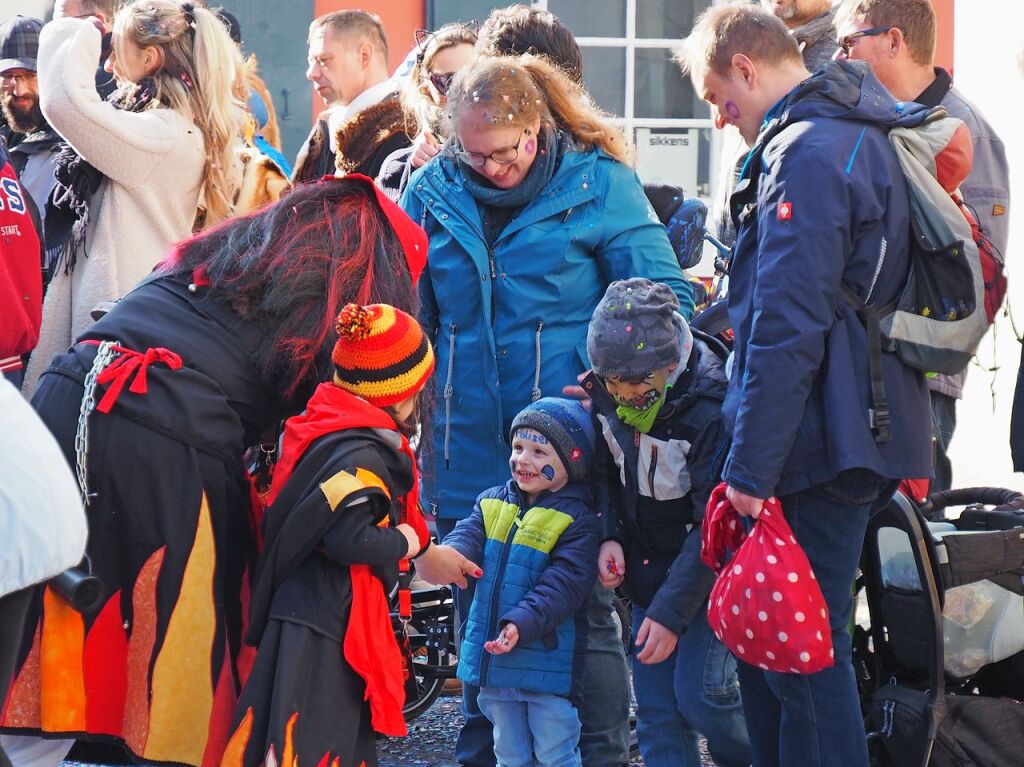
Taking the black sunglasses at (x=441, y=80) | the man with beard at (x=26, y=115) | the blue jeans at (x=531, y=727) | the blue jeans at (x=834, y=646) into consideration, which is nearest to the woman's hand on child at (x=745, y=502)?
the blue jeans at (x=834, y=646)

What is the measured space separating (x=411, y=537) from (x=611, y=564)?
2.16ft

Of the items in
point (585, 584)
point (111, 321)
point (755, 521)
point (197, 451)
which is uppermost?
point (111, 321)

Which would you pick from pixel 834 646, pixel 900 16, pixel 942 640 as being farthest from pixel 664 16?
pixel 834 646

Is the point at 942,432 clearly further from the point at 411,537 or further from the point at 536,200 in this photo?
the point at 411,537

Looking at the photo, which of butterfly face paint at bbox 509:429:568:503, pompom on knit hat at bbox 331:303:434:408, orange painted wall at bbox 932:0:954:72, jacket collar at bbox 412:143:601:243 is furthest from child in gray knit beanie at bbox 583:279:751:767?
orange painted wall at bbox 932:0:954:72

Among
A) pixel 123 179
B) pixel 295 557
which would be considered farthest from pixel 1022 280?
pixel 295 557

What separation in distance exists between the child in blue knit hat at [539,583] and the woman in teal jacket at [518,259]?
0.18 metres

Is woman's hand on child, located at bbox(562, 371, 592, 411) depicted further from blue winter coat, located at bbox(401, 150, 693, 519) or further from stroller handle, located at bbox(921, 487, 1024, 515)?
stroller handle, located at bbox(921, 487, 1024, 515)

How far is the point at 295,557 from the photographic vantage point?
2.75 meters

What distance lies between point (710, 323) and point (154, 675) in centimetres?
177

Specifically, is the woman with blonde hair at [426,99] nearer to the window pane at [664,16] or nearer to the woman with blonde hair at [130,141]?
the woman with blonde hair at [130,141]

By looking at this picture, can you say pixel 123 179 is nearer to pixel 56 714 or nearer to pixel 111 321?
pixel 111 321

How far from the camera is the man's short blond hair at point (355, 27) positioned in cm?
563

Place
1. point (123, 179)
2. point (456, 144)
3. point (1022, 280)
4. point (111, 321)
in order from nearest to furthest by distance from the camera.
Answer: point (111, 321)
point (456, 144)
point (123, 179)
point (1022, 280)
